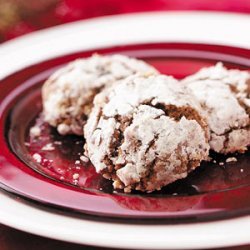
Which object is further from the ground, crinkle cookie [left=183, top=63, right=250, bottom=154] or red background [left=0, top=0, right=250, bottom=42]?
red background [left=0, top=0, right=250, bottom=42]

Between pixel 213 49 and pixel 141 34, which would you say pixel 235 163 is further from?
pixel 141 34

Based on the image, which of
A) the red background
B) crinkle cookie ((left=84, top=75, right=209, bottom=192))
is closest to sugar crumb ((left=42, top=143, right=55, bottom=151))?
crinkle cookie ((left=84, top=75, right=209, bottom=192))

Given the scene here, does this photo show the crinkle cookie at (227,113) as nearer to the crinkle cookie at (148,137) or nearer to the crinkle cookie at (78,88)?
the crinkle cookie at (148,137)

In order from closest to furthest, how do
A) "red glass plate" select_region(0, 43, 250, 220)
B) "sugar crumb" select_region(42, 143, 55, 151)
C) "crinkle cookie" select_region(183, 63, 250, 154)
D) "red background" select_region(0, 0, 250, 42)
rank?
"red glass plate" select_region(0, 43, 250, 220), "crinkle cookie" select_region(183, 63, 250, 154), "sugar crumb" select_region(42, 143, 55, 151), "red background" select_region(0, 0, 250, 42)

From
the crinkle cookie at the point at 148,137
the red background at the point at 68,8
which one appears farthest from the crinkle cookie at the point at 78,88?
the red background at the point at 68,8

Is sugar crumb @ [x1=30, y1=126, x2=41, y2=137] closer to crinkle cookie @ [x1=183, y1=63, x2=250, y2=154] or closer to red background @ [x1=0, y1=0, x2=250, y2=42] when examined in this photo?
crinkle cookie @ [x1=183, y1=63, x2=250, y2=154]

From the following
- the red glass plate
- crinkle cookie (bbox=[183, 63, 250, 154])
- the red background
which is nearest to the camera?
the red glass plate
